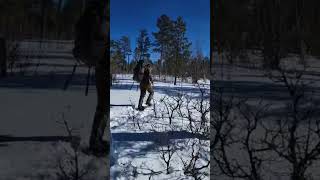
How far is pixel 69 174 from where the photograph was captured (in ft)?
5.74

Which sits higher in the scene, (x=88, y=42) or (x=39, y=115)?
(x=88, y=42)

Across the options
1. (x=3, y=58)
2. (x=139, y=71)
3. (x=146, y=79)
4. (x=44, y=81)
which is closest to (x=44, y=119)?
(x=44, y=81)

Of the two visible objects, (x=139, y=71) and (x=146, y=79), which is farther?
(x=146, y=79)

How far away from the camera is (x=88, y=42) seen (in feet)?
5.59

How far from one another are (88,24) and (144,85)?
3413mm

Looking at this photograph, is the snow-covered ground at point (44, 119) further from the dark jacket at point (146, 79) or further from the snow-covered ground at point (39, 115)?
the dark jacket at point (146, 79)

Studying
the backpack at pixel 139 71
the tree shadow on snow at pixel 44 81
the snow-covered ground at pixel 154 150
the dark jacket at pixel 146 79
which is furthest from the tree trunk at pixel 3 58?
the dark jacket at pixel 146 79

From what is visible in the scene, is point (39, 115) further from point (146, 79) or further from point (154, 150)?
point (146, 79)

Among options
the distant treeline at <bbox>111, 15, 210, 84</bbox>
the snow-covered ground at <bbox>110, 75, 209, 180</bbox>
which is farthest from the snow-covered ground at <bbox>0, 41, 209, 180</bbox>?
the distant treeline at <bbox>111, 15, 210, 84</bbox>

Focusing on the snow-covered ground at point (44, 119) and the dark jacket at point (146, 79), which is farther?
the dark jacket at point (146, 79)

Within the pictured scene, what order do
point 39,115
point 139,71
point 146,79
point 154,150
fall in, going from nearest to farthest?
point 39,115, point 154,150, point 139,71, point 146,79

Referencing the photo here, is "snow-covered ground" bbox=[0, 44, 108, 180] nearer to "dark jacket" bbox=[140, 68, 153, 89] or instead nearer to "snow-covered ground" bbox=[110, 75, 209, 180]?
"snow-covered ground" bbox=[110, 75, 209, 180]

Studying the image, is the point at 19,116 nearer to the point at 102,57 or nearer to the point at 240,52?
the point at 102,57

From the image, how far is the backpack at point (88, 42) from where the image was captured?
1697 millimetres
